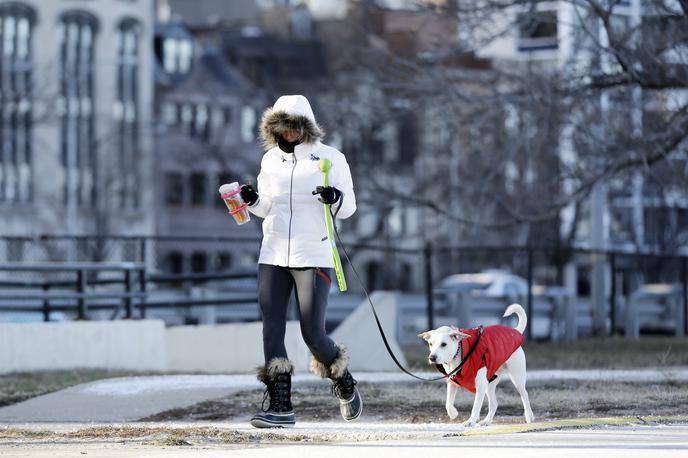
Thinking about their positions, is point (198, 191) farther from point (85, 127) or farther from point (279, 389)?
point (279, 389)

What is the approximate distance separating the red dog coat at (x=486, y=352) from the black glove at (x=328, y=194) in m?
1.15

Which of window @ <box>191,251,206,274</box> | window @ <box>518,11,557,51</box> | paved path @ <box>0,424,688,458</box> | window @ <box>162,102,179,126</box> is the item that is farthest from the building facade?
paved path @ <box>0,424,688,458</box>

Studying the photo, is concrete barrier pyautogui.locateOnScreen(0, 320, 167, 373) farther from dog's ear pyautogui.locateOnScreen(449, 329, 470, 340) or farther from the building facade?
the building facade

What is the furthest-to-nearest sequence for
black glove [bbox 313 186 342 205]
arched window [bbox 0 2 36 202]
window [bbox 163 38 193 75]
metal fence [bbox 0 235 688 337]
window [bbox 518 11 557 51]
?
window [bbox 163 38 193 75] → arched window [bbox 0 2 36 202] → window [bbox 518 11 557 51] → metal fence [bbox 0 235 688 337] → black glove [bbox 313 186 342 205]

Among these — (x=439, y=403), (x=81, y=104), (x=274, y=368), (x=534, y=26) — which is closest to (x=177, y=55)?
(x=81, y=104)

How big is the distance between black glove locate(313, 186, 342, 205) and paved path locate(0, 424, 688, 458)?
1.45m

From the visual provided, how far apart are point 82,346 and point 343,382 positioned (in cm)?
834

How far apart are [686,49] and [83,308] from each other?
7.40 metres

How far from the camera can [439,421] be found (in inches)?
440

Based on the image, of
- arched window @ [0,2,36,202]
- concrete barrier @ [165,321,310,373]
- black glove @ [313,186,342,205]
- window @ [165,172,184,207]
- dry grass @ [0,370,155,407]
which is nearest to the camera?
black glove @ [313,186,342,205]

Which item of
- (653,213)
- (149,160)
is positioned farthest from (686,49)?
(149,160)

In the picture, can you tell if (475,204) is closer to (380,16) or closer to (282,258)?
(380,16)

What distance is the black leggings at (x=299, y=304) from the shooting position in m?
10.3

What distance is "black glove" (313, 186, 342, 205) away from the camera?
10.1m
